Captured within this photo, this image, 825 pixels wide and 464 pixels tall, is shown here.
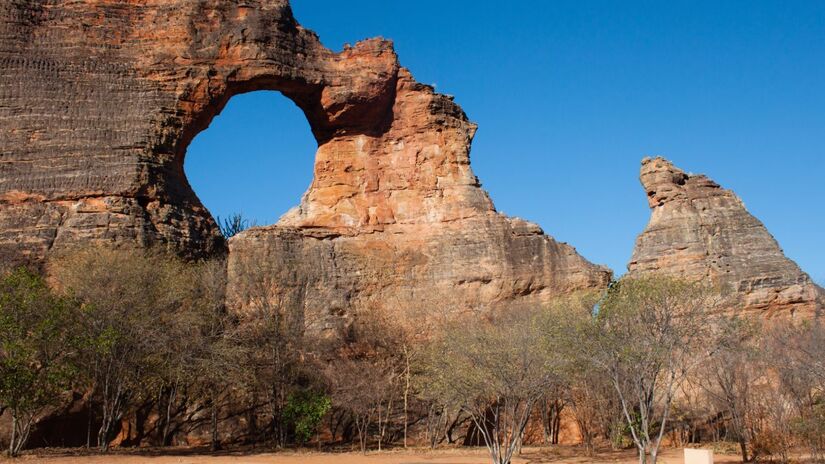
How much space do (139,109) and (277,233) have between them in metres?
6.76

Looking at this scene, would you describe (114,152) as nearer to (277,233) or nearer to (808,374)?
(277,233)


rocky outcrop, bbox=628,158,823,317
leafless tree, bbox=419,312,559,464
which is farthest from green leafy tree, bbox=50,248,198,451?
rocky outcrop, bbox=628,158,823,317

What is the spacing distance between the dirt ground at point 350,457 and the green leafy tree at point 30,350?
134 cm

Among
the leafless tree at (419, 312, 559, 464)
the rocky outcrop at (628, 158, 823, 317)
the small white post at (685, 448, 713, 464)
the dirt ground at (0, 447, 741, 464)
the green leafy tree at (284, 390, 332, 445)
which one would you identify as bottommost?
the dirt ground at (0, 447, 741, 464)

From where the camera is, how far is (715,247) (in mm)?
36219

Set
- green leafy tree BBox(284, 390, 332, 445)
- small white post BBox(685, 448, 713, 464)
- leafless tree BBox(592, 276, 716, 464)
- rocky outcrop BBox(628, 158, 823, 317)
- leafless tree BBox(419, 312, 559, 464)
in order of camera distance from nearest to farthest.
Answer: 1. small white post BBox(685, 448, 713, 464)
2. leafless tree BBox(592, 276, 716, 464)
3. leafless tree BBox(419, 312, 559, 464)
4. green leafy tree BBox(284, 390, 332, 445)
5. rocky outcrop BBox(628, 158, 823, 317)

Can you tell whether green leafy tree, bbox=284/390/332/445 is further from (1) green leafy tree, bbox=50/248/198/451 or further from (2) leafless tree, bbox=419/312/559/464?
(2) leafless tree, bbox=419/312/559/464

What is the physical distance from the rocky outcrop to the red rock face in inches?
171

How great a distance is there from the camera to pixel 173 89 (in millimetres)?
33438

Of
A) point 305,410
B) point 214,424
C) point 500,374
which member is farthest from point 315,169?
point 500,374

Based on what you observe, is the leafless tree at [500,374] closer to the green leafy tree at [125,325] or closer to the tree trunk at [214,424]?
→ the tree trunk at [214,424]

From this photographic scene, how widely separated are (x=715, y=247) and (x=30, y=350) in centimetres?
2588

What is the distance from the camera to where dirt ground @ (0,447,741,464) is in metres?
22.1

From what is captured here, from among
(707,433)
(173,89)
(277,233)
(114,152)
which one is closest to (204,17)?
(173,89)
